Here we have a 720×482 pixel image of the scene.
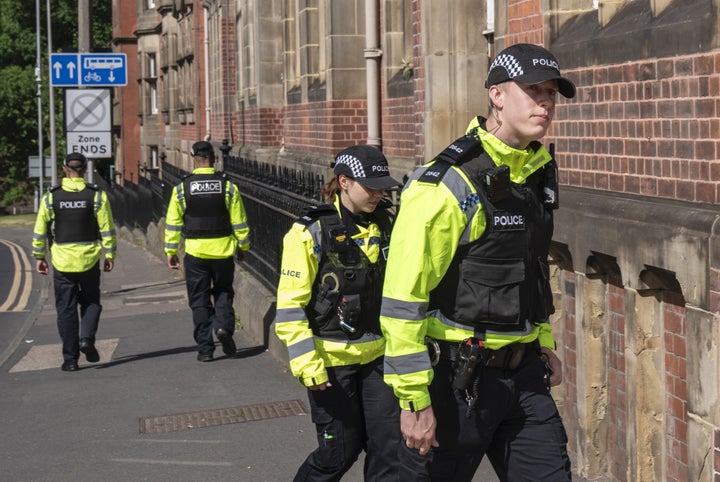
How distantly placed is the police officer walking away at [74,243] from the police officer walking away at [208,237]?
26.3 inches

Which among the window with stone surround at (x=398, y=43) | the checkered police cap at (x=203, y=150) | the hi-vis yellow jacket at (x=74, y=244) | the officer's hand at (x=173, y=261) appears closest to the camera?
the checkered police cap at (x=203, y=150)

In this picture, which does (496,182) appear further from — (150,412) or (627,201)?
(150,412)

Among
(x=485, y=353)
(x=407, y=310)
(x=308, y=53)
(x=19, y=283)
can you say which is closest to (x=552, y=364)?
(x=485, y=353)

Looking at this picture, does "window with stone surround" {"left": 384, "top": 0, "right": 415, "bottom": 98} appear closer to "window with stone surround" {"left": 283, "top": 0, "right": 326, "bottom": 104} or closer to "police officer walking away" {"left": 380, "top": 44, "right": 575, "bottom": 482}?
"window with stone surround" {"left": 283, "top": 0, "right": 326, "bottom": 104}

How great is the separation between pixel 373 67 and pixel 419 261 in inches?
400

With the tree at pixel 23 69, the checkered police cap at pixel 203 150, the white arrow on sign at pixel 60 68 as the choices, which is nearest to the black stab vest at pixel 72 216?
the checkered police cap at pixel 203 150

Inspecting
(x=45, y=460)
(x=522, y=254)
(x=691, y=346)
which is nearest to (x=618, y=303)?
(x=691, y=346)

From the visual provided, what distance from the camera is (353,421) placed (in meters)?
5.47

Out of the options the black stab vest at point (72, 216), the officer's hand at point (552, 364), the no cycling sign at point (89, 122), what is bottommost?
the officer's hand at point (552, 364)

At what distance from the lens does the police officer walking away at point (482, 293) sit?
158 inches

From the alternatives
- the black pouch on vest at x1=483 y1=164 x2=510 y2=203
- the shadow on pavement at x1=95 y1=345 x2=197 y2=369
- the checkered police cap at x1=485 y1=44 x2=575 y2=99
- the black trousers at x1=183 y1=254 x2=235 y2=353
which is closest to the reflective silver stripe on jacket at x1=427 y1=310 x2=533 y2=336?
the black pouch on vest at x1=483 y1=164 x2=510 y2=203

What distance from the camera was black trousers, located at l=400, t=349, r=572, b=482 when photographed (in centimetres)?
421

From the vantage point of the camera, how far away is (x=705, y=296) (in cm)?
518

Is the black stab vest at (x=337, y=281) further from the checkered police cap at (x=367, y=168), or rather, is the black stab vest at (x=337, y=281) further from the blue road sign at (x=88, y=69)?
the blue road sign at (x=88, y=69)
